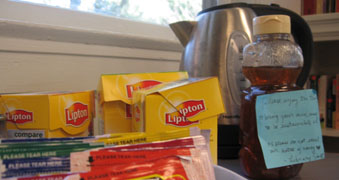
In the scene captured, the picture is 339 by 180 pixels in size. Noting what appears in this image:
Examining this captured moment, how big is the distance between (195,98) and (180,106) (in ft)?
0.09

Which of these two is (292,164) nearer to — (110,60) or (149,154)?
(149,154)

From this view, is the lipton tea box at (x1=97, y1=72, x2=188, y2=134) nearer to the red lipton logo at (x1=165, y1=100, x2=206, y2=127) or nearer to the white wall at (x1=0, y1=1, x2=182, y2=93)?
the red lipton logo at (x1=165, y1=100, x2=206, y2=127)

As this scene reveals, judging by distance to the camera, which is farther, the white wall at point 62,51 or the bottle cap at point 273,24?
the white wall at point 62,51

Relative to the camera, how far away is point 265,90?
501mm

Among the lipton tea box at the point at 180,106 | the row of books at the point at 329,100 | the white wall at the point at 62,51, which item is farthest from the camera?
the row of books at the point at 329,100

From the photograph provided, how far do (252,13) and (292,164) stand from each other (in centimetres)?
36

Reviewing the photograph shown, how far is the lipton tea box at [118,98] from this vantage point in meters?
0.50

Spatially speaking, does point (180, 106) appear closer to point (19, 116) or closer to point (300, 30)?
point (19, 116)

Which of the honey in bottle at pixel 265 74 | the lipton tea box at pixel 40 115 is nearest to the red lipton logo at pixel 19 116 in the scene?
the lipton tea box at pixel 40 115

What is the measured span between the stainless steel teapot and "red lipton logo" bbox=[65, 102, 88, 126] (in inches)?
10.9

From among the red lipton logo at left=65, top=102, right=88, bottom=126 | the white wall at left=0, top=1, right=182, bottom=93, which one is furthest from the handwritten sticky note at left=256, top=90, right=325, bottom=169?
the white wall at left=0, top=1, right=182, bottom=93

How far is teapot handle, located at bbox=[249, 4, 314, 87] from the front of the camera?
68 centimetres

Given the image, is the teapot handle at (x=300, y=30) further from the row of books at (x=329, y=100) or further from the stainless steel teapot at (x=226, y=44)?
the row of books at (x=329, y=100)

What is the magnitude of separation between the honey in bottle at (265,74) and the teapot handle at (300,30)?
18 cm
